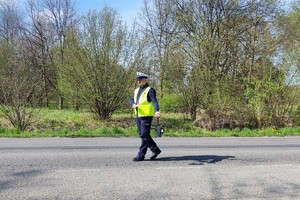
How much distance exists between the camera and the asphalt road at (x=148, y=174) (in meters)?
5.26

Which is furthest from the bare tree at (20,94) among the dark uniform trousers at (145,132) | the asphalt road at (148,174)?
the dark uniform trousers at (145,132)

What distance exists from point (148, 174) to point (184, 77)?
1486 centimetres

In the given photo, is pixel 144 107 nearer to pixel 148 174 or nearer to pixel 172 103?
pixel 148 174

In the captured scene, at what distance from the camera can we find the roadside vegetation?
54.6ft

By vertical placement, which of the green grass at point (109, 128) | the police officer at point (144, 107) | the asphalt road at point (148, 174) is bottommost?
the asphalt road at point (148, 174)

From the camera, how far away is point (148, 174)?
6.39m

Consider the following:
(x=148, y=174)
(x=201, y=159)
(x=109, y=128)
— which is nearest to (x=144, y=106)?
(x=148, y=174)

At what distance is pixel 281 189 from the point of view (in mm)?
5523

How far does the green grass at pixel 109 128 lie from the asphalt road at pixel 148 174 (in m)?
5.02

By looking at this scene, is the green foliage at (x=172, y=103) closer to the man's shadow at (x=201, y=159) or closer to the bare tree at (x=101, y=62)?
the bare tree at (x=101, y=62)

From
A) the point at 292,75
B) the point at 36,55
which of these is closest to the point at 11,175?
the point at 292,75

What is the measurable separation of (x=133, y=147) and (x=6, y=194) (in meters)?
5.13

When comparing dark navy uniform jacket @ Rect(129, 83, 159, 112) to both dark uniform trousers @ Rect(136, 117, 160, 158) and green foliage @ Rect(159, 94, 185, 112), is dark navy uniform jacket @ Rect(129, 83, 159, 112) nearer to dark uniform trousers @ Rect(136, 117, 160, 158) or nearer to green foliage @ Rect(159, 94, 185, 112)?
dark uniform trousers @ Rect(136, 117, 160, 158)

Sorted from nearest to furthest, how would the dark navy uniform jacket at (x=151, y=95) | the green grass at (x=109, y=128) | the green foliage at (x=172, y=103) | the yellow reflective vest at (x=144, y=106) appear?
the dark navy uniform jacket at (x=151, y=95) < the yellow reflective vest at (x=144, y=106) < the green grass at (x=109, y=128) < the green foliage at (x=172, y=103)
